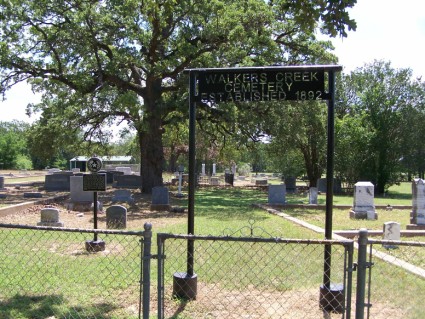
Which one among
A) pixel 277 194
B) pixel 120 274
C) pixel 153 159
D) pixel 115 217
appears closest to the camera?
pixel 120 274

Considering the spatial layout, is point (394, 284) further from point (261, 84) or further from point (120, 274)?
point (120, 274)

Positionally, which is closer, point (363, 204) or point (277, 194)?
point (363, 204)

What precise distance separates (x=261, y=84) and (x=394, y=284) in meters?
3.48

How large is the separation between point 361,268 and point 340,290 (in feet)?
4.10

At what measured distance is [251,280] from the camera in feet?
20.9

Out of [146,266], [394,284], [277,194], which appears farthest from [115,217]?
[277,194]

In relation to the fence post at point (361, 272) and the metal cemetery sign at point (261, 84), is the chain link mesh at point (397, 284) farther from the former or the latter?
the metal cemetery sign at point (261, 84)

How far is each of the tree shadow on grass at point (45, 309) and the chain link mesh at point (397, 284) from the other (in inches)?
117

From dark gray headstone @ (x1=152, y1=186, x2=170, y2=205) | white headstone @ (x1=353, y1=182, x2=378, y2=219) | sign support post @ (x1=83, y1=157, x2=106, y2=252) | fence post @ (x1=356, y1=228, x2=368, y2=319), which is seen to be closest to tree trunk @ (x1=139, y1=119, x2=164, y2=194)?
dark gray headstone @ (x1=152, y1=186, x2=170, y2=205)

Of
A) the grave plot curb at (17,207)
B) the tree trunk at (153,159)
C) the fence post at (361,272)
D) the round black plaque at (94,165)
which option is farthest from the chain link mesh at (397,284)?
the tree trunk at (153,159)

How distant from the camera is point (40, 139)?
89.7ft

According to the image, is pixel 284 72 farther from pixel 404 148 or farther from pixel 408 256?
pixel 404 148

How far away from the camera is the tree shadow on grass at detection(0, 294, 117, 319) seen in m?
4.85

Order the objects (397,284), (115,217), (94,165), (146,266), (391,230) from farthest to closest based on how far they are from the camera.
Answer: (115,217) < (391,230) < (94,165) < (397,284) < (146,266)
